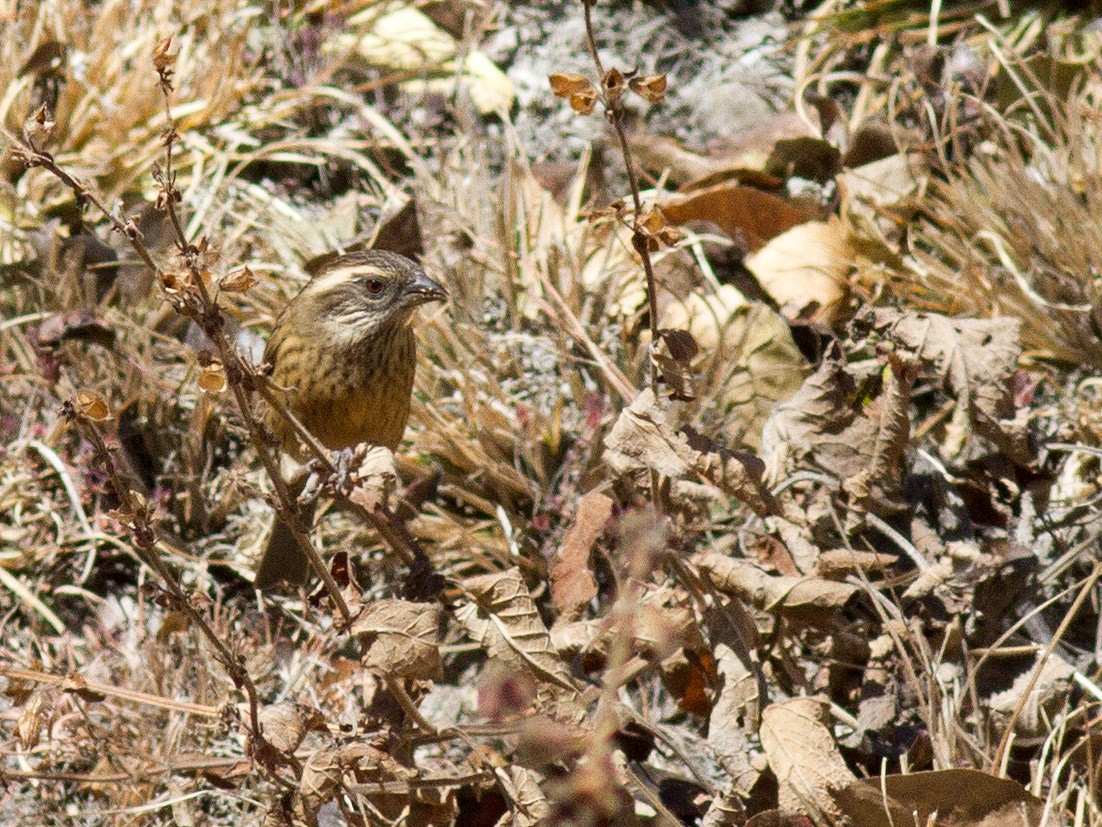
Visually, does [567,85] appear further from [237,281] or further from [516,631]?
[516,631]

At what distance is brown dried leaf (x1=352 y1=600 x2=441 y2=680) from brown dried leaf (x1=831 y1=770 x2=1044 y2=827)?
914mm

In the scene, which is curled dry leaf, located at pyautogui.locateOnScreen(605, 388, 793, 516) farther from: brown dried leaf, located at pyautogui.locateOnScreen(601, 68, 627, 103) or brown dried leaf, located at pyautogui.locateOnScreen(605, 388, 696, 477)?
brown dried leaf, located at pyautogui.locateOnScreen(601, 68, 627, 103)

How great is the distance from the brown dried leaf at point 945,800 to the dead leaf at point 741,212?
2245 millimetres

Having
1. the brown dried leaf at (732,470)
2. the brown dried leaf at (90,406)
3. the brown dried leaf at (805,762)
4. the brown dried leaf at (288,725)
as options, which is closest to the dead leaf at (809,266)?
the brown dried leaf at (732,470)

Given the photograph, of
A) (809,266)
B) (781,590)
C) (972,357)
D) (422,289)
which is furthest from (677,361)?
(809,266)

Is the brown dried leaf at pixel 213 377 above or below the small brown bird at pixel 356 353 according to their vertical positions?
above

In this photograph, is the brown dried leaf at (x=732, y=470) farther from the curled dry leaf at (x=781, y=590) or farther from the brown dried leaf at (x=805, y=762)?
the brown dried leaf at (x=805, y=762)

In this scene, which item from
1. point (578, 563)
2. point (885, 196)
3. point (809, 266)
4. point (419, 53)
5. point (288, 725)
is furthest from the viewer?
point (419, 53)

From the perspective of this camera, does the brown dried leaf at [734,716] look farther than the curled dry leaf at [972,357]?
No

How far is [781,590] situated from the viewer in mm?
3168

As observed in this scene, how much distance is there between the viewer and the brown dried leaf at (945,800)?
2980mm

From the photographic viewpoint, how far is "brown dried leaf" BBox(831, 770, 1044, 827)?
2980 mm

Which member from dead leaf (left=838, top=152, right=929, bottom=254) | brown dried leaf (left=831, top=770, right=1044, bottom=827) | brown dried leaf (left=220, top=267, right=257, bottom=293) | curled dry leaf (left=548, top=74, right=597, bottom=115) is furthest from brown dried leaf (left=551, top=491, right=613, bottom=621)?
dead leaf (left=838, top=152, right=929, bottom=254)

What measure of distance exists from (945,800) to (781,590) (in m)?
0.54
